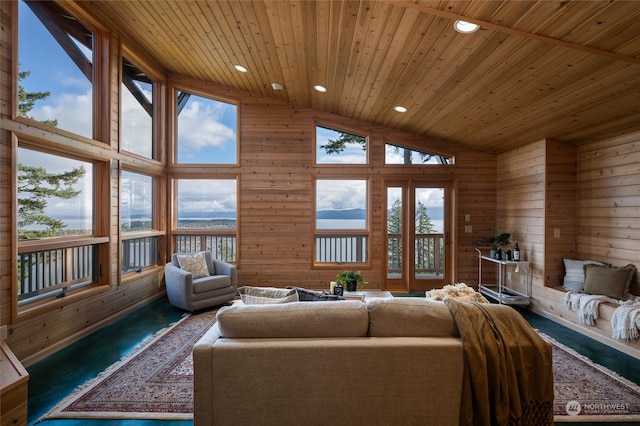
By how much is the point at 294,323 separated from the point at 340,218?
379cm

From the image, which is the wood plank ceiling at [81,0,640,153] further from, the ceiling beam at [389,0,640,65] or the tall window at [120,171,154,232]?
the tall window at [120,171,154,232]

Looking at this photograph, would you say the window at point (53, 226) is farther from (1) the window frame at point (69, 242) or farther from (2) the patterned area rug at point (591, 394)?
(2) the patterned area rug at point (591, 394)

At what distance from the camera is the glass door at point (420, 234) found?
17.5 ft

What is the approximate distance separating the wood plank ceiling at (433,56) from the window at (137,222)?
7.04 ft

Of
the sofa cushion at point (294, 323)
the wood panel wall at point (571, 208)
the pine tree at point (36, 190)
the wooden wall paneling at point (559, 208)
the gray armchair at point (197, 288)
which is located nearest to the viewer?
the sofa cushion at point (294, 323)

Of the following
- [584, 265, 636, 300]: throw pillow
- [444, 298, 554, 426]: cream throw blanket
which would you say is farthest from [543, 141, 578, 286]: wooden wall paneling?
[444, 298, 554, 426]: cream throw blanket

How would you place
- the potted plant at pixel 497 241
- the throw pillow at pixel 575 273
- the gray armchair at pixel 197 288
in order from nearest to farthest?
the throw pillow at pixel 575 273 < the gray armchair at pixel 197 288 < the potted plant at pixel 497 241

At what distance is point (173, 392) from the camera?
2281 mm

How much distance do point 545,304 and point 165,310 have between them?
18.5 feet

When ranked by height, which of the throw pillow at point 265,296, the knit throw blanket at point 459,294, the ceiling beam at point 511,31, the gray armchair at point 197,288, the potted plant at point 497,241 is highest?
the ceiling beam at point 511,31

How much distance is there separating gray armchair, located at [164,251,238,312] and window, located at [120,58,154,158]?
6.39 ft

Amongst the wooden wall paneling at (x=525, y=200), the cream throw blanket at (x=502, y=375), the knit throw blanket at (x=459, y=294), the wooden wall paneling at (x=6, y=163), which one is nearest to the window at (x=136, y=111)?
the wooden wall paneling at (x=6, y=163)

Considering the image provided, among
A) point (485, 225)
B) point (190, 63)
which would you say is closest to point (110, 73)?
point (190, 63)

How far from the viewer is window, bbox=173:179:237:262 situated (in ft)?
17.6
